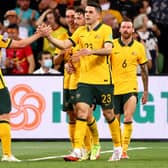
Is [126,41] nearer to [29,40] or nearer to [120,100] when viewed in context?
[120,100]

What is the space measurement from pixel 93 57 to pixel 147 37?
26.2 ft

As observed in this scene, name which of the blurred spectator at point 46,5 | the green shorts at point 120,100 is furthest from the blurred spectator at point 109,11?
the green shorts at point 120,100

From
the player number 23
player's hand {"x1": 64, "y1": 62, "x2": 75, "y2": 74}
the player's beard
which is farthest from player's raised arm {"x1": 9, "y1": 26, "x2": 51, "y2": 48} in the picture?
the player's beard

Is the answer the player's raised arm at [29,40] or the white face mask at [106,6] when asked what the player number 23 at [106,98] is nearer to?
the player's raised arm at [29,40]

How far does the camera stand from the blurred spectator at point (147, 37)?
75.4 feet

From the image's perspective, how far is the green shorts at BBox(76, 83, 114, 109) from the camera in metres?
15.2

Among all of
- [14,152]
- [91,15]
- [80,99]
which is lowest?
[14,152]

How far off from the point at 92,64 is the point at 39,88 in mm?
5999

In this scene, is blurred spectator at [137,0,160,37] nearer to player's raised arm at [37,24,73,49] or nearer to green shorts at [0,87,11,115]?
player's raised arm at [37,24,73,49]

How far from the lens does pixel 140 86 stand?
2127 centimetres

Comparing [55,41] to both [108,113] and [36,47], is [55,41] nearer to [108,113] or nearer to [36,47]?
[108,113]

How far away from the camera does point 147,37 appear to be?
23.2 metres

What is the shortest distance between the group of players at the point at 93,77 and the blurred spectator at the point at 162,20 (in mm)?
7056

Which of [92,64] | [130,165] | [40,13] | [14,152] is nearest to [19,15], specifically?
[40,13]
